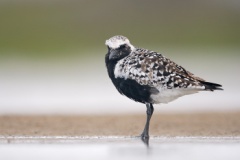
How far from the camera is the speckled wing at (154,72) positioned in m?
10.2

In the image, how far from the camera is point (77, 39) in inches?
1244

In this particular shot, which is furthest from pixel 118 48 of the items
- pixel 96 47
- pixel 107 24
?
pixel 107 24

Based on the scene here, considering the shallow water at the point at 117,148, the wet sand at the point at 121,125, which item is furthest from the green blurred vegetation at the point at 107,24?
the shallow water at the point at 117,148

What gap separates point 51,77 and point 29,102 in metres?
4.19

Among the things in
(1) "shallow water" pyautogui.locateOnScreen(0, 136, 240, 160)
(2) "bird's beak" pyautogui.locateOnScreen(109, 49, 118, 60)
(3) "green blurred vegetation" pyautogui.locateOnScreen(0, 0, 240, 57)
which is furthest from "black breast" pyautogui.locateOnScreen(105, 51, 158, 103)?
(3) "green blurred vegetation" pyautogui.locateOnScreen(0, 0, 240, 57)

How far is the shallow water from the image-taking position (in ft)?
28.2

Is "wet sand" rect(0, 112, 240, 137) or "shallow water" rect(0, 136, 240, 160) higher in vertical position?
"wet sand" rect(0, 112, 240, 137)

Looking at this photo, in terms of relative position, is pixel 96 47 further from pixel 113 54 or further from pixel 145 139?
pixel 145 139

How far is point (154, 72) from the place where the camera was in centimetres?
1034

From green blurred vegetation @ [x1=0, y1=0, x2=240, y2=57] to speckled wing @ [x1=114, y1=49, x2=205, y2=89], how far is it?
15803 millimetres

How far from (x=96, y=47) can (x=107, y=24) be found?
6.58m

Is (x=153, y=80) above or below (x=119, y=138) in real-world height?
above

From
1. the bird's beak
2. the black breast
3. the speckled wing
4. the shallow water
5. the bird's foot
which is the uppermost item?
the bird's beak

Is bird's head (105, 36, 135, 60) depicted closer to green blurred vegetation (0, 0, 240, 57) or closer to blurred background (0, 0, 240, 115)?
blurred background (0, 0, 240, 115)
